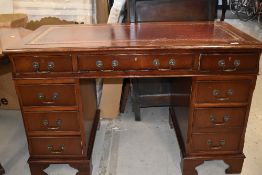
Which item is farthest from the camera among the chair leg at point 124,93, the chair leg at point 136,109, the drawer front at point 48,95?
the chair leg at point 124,93

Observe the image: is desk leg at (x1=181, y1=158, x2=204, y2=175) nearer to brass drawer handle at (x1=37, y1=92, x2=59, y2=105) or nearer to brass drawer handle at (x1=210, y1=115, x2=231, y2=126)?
brass drawer handle at (x1=210, y1=115, x2=231, y2=126)

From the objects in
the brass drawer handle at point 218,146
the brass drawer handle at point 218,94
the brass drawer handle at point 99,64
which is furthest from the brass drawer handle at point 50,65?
the brass drawer handle at point 218,146

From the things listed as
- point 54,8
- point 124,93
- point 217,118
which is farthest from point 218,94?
point 54,8

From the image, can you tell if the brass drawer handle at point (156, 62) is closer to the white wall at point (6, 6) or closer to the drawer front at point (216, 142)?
the drawer front at point (216, 142)

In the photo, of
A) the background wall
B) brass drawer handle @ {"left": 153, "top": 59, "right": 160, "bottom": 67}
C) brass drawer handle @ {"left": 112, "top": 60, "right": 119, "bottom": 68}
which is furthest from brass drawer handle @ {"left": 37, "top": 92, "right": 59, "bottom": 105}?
the background wall

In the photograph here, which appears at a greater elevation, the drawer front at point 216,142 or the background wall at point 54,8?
the background wall at point 54,8

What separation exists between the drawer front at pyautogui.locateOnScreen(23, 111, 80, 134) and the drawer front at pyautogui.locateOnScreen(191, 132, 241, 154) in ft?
2.44

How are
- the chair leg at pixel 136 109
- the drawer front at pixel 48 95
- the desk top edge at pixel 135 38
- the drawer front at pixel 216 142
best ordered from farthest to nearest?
the chair leg at pixel 136 109 → the drawer front at pixel 216 142 → the drawer front at pixel 48 95 → the desk top edge at pixel 135 38

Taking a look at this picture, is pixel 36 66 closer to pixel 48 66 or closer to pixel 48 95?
pixel 48 66

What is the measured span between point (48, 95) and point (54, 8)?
1.35 m

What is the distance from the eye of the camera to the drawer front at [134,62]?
4.69 feet

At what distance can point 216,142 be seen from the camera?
5.48 ft

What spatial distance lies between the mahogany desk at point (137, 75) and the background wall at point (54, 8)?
83 centimetres

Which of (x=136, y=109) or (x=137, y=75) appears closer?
(x=137, y=75)
